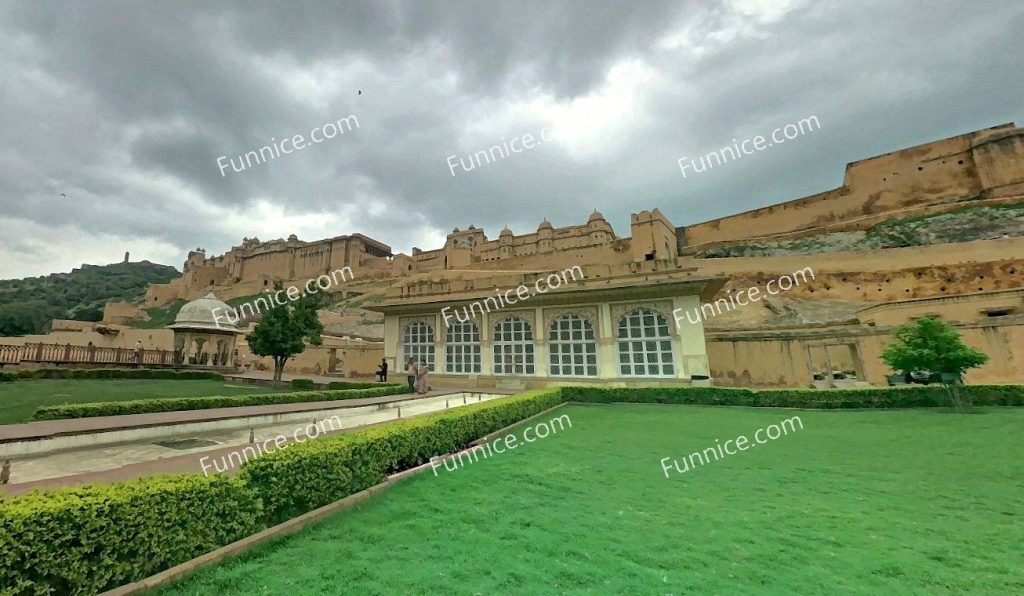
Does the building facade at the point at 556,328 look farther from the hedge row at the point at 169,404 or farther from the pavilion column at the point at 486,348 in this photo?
the hedge row at the point at 169,404

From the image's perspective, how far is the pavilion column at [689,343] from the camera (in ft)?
52.5

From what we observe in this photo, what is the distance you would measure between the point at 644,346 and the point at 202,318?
2813 centimetres

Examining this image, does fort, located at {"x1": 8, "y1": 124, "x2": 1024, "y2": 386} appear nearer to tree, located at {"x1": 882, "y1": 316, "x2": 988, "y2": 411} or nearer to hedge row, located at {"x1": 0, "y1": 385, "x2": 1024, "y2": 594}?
tree, located at {"x1": 882, "y1": 316, "x2": 988, "y2": 411}

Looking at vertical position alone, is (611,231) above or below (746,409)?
above

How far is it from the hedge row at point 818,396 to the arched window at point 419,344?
885 cm

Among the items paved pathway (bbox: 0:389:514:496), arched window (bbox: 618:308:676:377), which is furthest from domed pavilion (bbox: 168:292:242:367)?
arched window (bbox: 618:308:676:377)

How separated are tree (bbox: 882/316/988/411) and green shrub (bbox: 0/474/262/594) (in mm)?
16964

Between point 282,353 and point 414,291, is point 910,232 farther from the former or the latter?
point 282,353

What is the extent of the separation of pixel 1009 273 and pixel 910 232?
10.7 metres

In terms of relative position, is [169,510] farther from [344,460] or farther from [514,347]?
[514,347]

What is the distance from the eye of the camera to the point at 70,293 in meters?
77.0

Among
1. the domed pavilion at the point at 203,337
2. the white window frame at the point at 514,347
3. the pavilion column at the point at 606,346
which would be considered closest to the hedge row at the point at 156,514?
the pavilion column at the point at 606,346

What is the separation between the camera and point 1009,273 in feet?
84.4

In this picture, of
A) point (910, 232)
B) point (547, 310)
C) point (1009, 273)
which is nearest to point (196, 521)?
point (547, 310)
